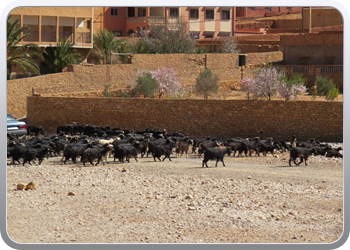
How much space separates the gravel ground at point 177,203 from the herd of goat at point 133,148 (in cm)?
40

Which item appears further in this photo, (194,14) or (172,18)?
(194,14)

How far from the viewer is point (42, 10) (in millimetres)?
40125

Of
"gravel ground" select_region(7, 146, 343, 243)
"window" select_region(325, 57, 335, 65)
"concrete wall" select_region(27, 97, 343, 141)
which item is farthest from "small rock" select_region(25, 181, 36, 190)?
"window" select_region(325, 57, 335, 65)

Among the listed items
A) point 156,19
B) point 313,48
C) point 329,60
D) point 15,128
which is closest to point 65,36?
point 156,19

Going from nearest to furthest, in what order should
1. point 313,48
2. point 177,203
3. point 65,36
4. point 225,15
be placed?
point 177,203 < point 65,36 < point 313,48 < point 225,15

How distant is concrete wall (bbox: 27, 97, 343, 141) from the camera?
85.6 ft

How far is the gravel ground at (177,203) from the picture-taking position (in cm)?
1025

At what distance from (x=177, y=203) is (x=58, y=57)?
27702 millimetres

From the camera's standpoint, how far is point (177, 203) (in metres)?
13.6

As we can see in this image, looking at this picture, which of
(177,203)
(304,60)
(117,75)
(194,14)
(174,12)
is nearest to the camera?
(177,203)

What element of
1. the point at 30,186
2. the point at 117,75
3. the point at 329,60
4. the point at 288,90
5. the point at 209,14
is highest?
the point at 209,14

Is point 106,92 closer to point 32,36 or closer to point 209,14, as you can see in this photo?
point 32,36

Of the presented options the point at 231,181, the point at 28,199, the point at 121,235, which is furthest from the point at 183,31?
the point at 121,235

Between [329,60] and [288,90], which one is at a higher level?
[329,60]
